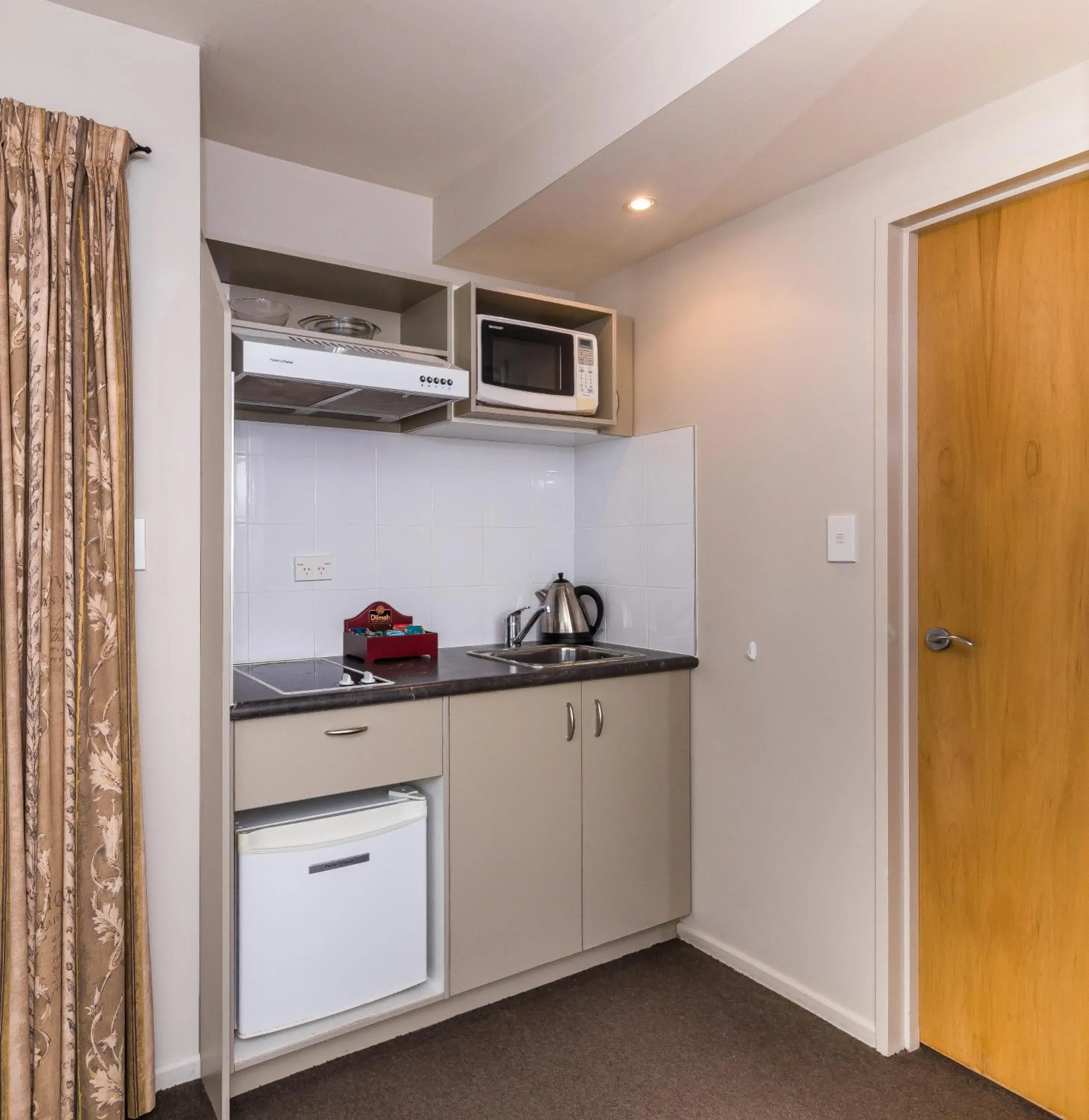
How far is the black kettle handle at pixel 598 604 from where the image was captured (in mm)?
2982

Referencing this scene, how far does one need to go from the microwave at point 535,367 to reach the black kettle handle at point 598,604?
661mm

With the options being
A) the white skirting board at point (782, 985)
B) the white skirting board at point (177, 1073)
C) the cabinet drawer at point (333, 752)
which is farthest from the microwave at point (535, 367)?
the white skirting board at point (177, 1073)

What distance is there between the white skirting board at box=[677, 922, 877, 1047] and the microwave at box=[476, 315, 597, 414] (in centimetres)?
171

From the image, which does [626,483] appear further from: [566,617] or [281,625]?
[281,625]

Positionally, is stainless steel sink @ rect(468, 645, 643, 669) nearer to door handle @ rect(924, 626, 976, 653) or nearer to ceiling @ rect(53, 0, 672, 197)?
door handle @ rect(924, 626, 976, 653)

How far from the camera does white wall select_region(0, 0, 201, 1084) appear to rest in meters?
1.87

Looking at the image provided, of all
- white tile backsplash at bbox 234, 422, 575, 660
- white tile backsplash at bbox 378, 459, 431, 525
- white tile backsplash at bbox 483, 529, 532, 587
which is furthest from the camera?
white tile backsplash at bbox 483, 529, 532, 587

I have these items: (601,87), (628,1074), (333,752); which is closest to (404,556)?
(333,752)

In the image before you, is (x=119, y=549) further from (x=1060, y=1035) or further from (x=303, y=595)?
(x=1060, y=1035)

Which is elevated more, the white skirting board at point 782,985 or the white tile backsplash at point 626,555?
the white tile backsplash at point 626,555

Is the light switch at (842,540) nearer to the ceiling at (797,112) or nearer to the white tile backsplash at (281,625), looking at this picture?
the ceiling at (797,112)

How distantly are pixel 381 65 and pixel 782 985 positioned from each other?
264 cm

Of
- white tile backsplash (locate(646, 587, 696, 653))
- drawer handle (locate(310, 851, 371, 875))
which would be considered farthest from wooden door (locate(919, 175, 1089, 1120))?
drawer handle (locate(310, 851, 371, 875))

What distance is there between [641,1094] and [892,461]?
63.5 inches
